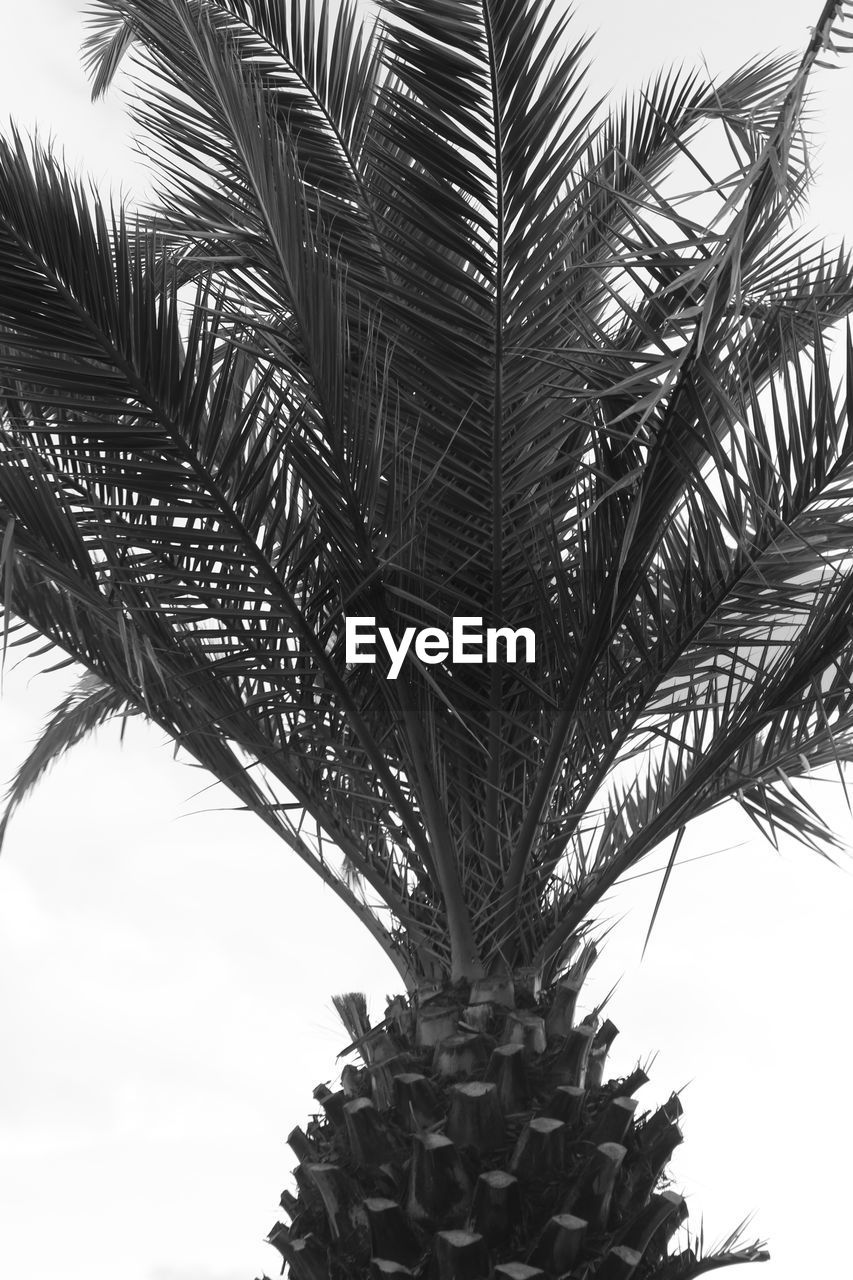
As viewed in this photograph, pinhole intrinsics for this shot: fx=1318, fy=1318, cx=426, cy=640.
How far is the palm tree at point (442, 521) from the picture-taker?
9.93 ft

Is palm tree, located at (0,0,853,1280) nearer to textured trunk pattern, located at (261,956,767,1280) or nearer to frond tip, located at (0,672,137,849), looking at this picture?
textured trunk pattern, located at (261,956,767,1280)

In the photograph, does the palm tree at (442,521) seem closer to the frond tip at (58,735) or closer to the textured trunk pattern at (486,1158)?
the textured trunk pattern at (486,1158)

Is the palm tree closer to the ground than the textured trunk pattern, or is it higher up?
higher up

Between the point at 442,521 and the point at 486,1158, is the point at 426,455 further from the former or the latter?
the point at 486,1158

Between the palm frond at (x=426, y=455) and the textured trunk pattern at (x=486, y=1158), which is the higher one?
the palm frond at (x=426, y=455)

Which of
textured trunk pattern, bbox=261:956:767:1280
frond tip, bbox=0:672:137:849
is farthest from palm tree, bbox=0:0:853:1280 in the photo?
frond tip, bbox=0:672:137:849

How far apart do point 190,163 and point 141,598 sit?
1202 millimetres

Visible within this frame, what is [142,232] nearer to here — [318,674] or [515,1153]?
[318,674]

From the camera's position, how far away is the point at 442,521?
11.7ft

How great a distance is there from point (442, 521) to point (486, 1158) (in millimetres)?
1620

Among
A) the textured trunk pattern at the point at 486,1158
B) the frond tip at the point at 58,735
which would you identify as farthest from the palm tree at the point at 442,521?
the frond tip at the point at 58,735

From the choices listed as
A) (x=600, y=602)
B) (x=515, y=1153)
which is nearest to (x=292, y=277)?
(x=600, y=602)

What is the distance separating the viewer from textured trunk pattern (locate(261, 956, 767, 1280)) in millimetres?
3102

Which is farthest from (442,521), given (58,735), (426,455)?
(58,735)
